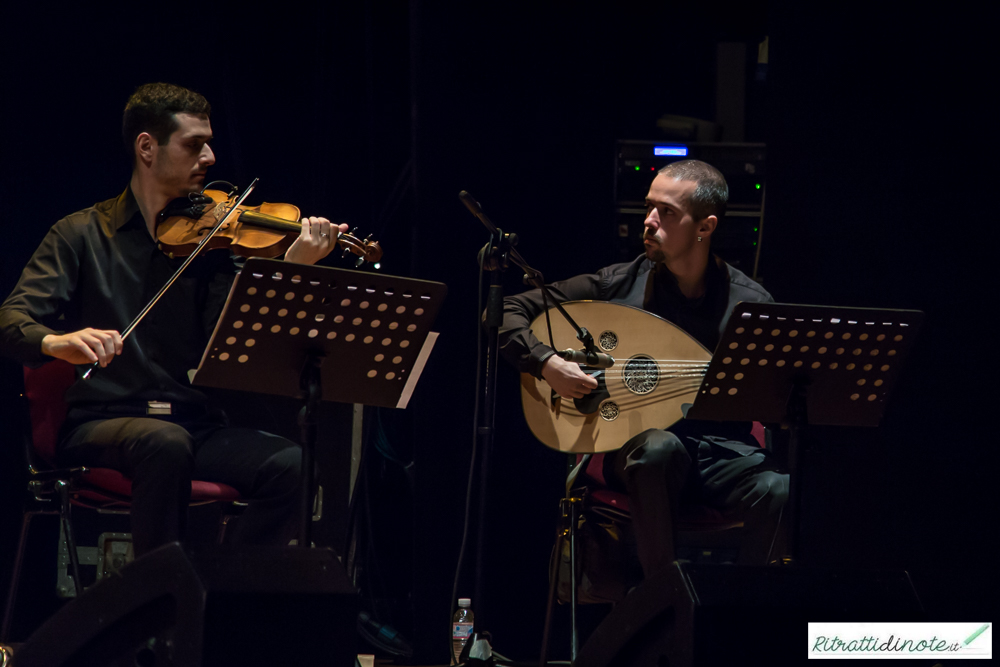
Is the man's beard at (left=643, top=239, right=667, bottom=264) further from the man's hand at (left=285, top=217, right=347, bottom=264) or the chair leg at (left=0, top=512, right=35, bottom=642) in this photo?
the chair leg at (left=0, top=512, right=35, bottom=642)

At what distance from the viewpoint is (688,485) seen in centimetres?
274

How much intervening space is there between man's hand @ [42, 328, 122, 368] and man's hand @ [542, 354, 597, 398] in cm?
105

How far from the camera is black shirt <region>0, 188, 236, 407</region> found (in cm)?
267

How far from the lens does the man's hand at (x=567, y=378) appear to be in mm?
2629

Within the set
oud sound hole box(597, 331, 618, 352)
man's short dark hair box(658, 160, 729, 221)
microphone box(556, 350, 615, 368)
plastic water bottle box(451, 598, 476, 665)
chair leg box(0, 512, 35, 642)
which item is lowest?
plastic water bottle box(451, 598, 476, 665)

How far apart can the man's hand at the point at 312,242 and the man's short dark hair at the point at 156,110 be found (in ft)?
1.57

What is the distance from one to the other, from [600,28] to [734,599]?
87.4 inches

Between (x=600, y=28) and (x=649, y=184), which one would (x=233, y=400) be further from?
(x=600, y=28)

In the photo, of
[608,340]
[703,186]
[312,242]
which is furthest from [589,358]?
[312,242]

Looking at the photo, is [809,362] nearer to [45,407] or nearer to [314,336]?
[314,336]

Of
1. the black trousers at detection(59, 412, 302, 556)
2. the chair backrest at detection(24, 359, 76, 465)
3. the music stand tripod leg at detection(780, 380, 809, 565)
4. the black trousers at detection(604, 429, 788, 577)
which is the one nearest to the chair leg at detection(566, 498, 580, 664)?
the black trousers at detection(604, 429, 788, 577)

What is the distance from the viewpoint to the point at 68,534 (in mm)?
2549

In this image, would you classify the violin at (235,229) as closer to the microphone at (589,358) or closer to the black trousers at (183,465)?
the black trousers at (183,465)

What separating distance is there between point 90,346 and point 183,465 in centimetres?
37
